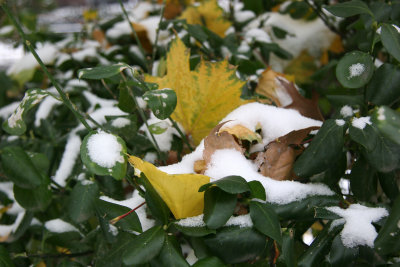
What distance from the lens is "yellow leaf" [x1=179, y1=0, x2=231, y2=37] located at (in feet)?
3.27

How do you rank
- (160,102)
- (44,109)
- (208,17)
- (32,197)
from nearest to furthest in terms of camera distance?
1. (160,102)
2. (32,197)
3. (44,109)
4. (208,17)

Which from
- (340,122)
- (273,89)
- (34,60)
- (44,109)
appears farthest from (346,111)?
(34,60)

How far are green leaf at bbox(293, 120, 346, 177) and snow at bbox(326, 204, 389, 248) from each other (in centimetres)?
6

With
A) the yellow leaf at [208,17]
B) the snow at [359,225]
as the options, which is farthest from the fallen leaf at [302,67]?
the snow at [359,225]

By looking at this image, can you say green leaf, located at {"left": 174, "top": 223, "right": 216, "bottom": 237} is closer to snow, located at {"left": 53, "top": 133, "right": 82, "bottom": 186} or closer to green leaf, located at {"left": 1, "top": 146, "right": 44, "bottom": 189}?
green leaf, located at {"left": 1, "top": 146, "right": 44, "bottom": 189}

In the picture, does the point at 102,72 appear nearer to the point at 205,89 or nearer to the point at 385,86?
the point at 205,89

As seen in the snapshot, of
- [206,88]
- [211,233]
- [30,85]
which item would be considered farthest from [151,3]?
[211,233]

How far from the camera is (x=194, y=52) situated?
0.92 m

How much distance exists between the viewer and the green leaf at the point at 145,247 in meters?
0.43

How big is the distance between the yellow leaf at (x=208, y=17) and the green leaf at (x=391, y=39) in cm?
53

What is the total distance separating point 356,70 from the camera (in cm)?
52

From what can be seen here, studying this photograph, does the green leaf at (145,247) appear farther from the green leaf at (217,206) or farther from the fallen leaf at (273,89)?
the fallen leaf at (273,89)

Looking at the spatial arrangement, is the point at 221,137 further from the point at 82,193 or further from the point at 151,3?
the point at 151,3

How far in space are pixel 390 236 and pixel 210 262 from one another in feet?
0.66
